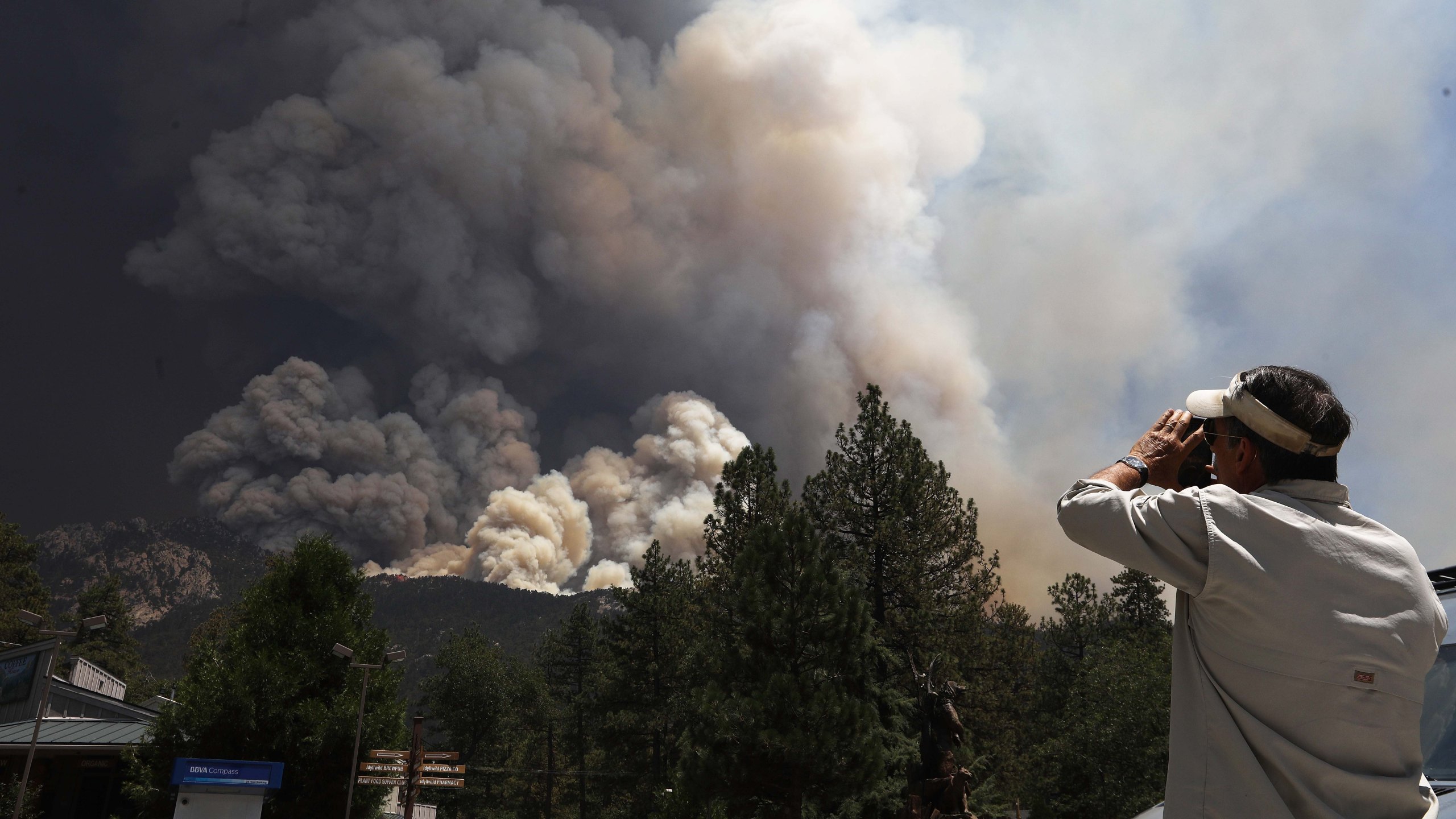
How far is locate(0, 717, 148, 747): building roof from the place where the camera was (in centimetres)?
2827

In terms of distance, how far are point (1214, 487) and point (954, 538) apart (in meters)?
30.4

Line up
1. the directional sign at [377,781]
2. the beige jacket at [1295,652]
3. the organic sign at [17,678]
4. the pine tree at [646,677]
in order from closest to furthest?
the beige jacket at [1295,652] < the directional sign at [377,781] < the organic sign at [17,678] < the pine tree at [646,677]

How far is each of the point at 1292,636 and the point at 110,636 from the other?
83027 millimetres

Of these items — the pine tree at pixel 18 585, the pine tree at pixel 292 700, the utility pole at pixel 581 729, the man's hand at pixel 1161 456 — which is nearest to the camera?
the man's hand at pixel 1161 456

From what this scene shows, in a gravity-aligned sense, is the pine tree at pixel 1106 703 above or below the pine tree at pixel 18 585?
below

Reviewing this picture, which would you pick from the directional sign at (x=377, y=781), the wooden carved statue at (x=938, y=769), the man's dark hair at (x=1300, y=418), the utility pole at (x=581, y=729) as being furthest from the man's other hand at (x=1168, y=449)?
the utility pole at (x=581, y=729)

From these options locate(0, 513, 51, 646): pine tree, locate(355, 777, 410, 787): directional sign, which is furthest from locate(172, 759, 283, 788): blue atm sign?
locate(0, 513, 51, 646): pine tree

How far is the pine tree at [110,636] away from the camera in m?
62.2

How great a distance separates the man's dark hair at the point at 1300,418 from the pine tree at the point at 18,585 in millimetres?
69426

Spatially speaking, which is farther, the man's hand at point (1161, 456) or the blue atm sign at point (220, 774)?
the blue atm sign at point (220, 774)

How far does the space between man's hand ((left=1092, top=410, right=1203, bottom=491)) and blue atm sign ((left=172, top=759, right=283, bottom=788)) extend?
23.1m

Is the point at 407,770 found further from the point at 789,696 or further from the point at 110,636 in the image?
the point at 110,636

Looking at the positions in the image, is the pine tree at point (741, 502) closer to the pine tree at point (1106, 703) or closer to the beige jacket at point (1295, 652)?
the pine tree at point (1106, 703)

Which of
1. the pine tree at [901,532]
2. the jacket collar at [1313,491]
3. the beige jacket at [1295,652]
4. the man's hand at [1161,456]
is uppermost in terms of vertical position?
the pine tree at [901,532]
